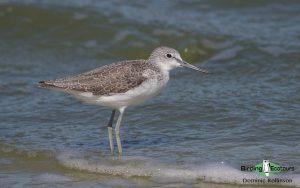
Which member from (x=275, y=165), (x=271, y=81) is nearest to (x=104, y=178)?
(x=275, y=165)

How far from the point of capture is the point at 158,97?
1157cm

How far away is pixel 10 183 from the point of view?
8109 millimetres

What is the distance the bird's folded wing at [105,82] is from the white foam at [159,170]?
0.88 metres

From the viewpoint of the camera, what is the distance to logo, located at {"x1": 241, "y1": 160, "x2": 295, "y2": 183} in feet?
25.8

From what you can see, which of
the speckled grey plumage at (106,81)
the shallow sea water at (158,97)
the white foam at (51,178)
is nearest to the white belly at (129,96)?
the speckled grey plumage at (106,81)

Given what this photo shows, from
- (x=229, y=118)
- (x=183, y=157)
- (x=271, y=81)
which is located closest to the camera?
(x=183, y=157)

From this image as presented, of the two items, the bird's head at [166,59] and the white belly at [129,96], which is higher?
the bird's head at [166,59]

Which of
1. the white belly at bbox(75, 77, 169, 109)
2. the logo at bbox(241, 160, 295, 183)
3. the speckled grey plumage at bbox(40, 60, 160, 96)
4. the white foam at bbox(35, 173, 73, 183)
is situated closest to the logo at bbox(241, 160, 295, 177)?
the logo at bbox(241, 160, 295, 183)

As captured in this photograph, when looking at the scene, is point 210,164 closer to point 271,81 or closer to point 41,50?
point 271,81

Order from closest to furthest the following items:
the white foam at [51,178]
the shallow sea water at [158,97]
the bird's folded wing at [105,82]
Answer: the white foam at [51,178]
the shallow sea water at [158,97]
the bird's folded wing at [105,82]

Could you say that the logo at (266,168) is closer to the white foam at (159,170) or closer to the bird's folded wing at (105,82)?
the white foam at (159,170)

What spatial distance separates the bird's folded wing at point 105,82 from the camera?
891 cm

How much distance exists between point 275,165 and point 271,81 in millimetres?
3854

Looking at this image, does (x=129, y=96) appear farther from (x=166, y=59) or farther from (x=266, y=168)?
(x=266, y=168)
